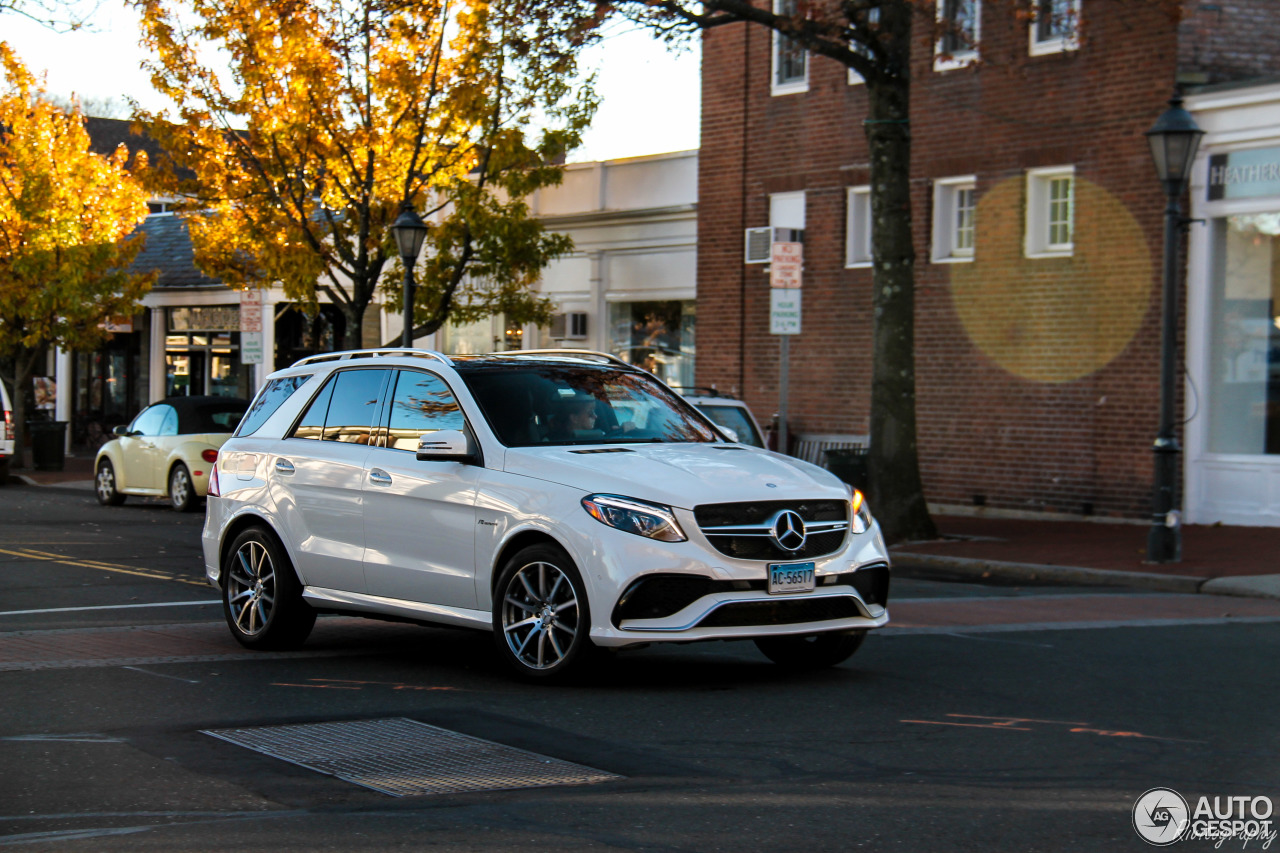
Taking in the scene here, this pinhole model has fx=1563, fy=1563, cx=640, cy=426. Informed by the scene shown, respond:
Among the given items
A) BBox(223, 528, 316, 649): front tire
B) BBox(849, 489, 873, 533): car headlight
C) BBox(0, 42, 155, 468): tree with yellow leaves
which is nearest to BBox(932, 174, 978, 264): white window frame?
BBox(849, 489, 873, 533): car headlight

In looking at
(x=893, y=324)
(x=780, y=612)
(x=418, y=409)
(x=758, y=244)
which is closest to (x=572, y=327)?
(x=758, y=244)

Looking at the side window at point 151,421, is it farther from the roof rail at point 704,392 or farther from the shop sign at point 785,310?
the shop sign at point 785,310

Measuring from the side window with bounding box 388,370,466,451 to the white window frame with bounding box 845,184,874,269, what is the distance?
1478 cm

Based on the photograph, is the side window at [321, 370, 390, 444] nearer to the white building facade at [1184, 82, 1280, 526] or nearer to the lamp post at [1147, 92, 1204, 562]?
the lamp post at [1147, 92, 1204, 562]

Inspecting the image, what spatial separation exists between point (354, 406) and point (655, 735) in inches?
132

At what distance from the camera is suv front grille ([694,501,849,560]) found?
760 centimetres

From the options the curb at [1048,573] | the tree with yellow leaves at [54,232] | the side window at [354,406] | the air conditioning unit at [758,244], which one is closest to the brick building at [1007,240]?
the air conditioning unit at [758,244]

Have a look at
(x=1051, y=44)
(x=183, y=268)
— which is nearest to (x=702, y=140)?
(x=1051, y=44)

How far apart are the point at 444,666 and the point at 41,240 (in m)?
24.1

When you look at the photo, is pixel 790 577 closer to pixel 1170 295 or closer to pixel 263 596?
pixel 263 596

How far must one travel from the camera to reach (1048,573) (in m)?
15.0

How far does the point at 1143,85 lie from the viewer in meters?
19.1

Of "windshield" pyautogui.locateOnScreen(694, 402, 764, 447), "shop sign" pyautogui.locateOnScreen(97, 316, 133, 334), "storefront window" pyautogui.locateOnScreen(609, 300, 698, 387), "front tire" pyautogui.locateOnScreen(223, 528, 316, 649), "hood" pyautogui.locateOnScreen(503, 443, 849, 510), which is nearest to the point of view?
"hood" pyautogui.locateOnScreen(503, 443, 849, 510)

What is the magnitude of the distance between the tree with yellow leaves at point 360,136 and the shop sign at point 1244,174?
10.0 m
